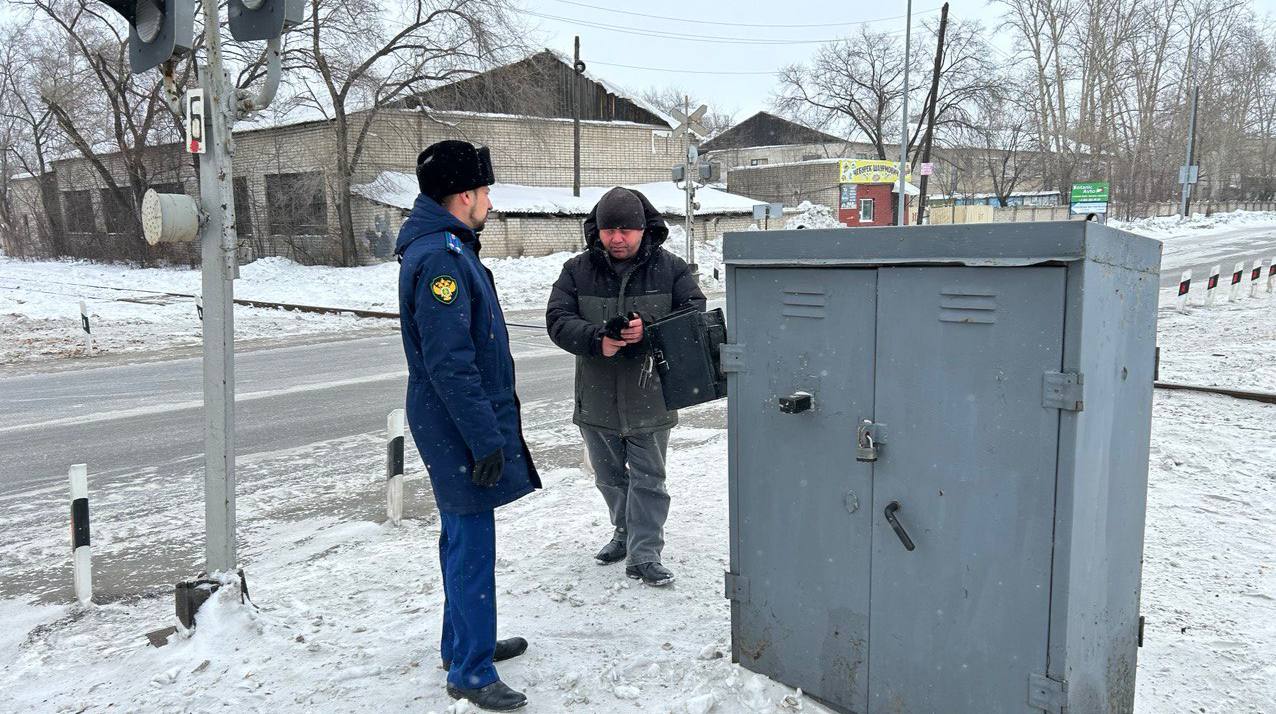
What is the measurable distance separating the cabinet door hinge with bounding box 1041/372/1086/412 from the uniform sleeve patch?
1855 millimetres

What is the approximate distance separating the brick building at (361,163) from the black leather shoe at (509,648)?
78.6 feet

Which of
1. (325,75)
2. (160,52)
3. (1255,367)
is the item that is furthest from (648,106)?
(160,52)

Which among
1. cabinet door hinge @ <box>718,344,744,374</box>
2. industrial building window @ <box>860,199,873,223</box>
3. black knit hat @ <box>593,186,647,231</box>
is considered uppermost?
industrial building window @ <box>860,199,873,223</box>

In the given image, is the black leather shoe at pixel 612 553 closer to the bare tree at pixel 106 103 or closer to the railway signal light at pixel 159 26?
the railway signal light at pixel 159 26

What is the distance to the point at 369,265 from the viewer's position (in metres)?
27.5

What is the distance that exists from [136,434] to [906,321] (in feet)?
25.4

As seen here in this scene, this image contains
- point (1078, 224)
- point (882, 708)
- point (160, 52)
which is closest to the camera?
point (1078, 224)

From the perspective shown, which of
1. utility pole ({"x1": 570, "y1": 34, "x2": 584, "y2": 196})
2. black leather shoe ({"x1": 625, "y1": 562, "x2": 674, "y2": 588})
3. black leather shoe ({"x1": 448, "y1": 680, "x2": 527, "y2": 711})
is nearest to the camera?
black leather shoe ({"x1": 448, "y1": 680, "x2": 527, "y2": 711})

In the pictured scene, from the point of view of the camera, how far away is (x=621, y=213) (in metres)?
4.07

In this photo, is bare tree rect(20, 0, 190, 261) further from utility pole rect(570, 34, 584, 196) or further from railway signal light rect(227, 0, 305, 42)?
railway signal light rect(227, 0, 305, 42)

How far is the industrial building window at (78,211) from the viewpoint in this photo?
113 feet

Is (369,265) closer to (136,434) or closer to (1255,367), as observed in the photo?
(136,434)

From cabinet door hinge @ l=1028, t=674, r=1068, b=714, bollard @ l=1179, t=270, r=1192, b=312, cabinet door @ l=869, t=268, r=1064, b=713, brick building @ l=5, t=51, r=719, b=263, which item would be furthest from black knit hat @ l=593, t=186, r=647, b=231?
brick building @ l=5, t=51, r=719, b=263

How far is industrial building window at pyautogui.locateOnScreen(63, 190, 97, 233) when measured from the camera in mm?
34438
